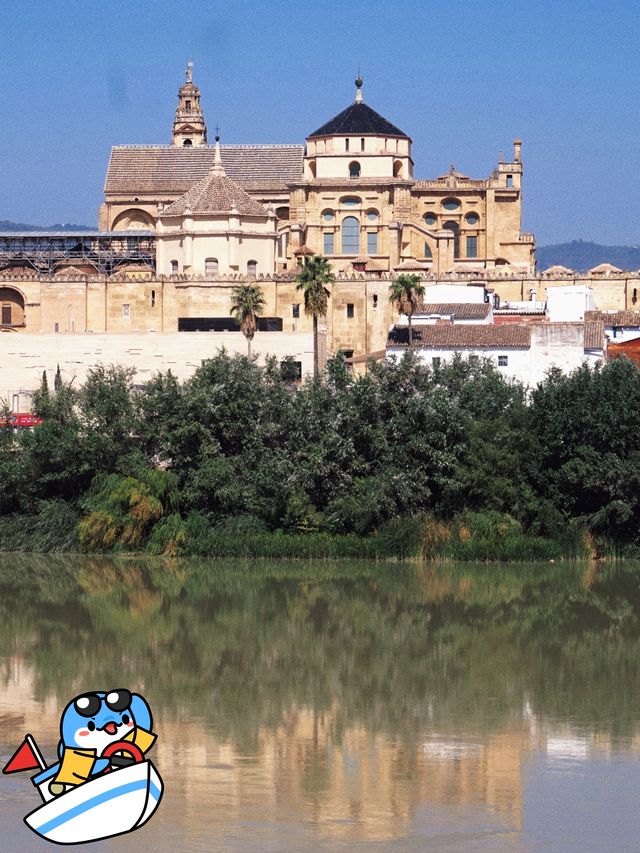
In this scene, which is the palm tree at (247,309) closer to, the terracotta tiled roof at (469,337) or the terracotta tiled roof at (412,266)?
the terracotta tiled roof at (469,337)

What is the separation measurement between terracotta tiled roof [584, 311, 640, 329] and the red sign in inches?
647

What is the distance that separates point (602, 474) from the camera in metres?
32.6

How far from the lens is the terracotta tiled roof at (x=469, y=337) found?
141ft

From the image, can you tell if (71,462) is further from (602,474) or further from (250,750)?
(250,750)

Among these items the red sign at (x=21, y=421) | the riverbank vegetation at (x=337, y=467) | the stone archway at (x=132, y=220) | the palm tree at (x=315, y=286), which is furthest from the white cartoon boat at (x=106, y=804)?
the stone archway at (x=132, y=220)

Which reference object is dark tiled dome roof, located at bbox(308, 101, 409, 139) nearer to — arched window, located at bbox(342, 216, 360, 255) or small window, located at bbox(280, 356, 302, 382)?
arched window, located at bbox(342, 216, 360, 255)

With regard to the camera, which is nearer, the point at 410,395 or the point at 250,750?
the point at 250,750

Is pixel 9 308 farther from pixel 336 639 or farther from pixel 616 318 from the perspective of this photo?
pixel 336 639

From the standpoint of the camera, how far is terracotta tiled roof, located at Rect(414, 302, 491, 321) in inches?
1865

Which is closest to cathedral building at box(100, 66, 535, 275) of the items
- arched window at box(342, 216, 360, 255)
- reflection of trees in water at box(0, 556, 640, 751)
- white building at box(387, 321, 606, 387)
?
arched window at box(342, 216, 360, 255)

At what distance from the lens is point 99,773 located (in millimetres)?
10281

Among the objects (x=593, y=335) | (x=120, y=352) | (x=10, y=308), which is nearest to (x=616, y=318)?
(x=593, y=335)

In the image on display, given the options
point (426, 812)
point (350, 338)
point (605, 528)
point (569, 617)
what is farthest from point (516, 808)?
point (350, 338)

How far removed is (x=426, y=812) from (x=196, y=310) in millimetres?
40137
